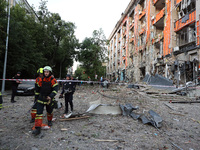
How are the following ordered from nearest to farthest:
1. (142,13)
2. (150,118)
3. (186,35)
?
1. (150,118)
2. (186,35)
3. (142,13)

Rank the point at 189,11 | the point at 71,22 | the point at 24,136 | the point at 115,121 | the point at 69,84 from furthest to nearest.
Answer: the point at 71,22
the point at 189,11
the point at 69,84
the point at 115,121
the point at 24,136

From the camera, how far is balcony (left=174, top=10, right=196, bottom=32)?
13119 millimetres

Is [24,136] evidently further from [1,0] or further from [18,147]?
[1,0]

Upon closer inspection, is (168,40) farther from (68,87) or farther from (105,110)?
(68,87)

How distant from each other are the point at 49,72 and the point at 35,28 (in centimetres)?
2104

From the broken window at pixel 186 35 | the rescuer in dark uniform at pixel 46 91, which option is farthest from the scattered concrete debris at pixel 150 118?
the broken window at pixel 186 35

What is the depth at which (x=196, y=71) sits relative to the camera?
1245 cm

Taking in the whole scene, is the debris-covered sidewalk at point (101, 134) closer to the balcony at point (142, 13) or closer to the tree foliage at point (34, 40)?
the tree foliage at point (34, 40)

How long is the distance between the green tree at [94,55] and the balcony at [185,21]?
13.6m

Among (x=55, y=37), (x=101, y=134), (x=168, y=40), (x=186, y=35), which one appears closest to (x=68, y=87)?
(x=101, y=134)

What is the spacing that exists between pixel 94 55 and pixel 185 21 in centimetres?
1570

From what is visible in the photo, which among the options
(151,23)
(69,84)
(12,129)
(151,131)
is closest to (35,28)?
(151,23)

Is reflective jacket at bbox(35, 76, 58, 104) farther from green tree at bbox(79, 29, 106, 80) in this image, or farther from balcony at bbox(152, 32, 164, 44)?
green tree at bbox(79, 29, 106, 80)

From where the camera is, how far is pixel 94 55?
26078 millimetres
